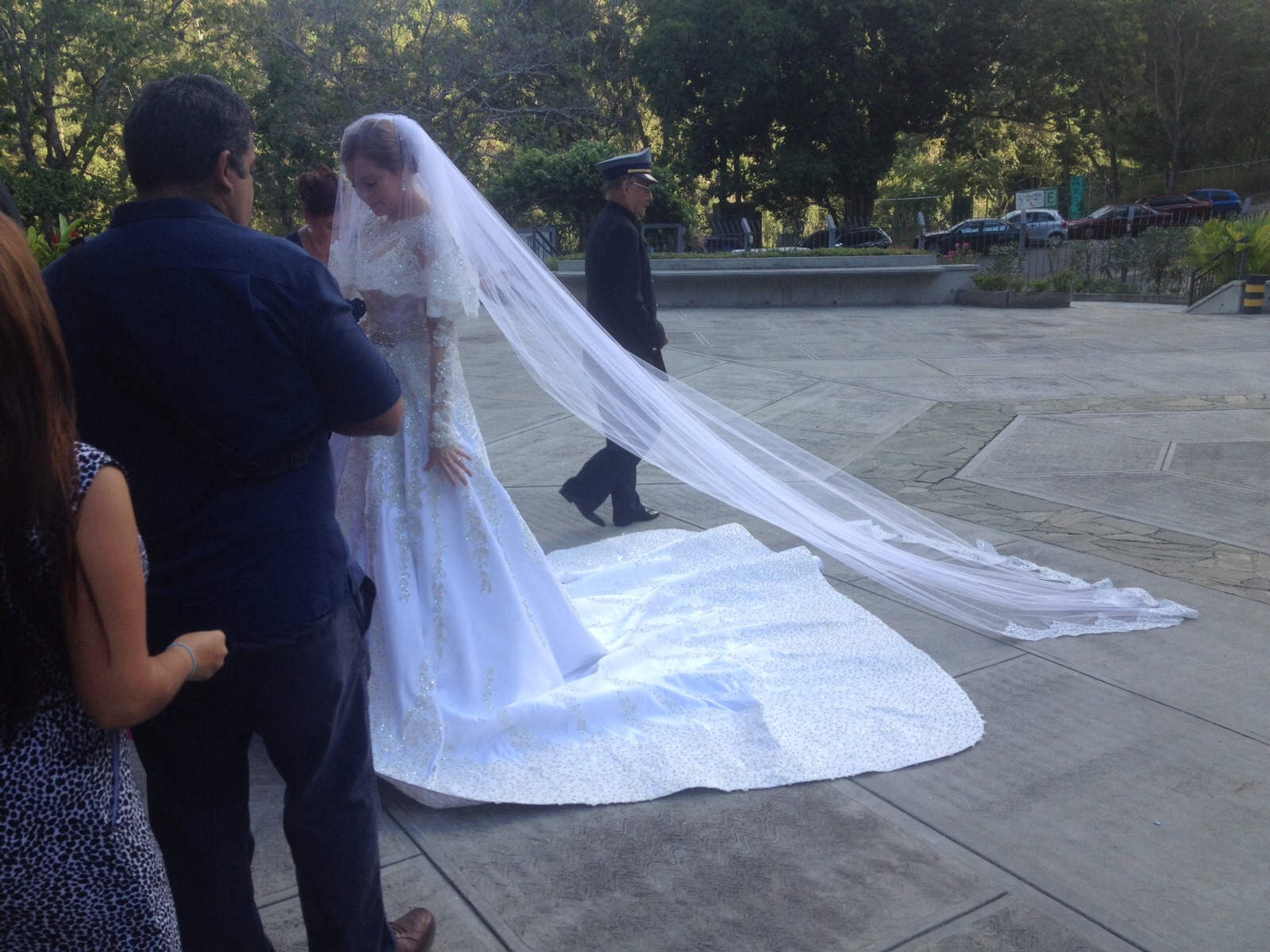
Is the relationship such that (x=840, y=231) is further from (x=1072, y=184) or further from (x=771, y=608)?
(x=771, y=608)

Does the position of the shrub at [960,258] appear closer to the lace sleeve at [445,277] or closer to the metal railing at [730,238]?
the metal railing at [730,238]

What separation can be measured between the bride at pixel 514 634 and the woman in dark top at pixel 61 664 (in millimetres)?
1529

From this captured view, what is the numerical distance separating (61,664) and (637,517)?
427 centimetres

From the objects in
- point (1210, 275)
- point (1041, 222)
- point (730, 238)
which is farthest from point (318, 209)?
point (1041, 222)

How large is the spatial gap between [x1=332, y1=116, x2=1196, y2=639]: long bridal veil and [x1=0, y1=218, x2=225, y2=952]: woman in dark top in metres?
2.29

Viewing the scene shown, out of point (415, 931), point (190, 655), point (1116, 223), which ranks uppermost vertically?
point (1116, 223)

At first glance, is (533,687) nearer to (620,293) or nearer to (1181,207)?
(620,293)

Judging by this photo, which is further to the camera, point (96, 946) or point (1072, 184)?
point (1072, 184)

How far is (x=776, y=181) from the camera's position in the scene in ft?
93.5

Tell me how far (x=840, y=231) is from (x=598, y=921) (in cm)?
2201

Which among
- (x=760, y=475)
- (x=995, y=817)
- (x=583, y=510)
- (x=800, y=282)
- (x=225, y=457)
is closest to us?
(x=225, y=457)

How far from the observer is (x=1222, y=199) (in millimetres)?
33938

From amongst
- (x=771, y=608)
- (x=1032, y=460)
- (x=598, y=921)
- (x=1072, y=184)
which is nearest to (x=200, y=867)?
(x=598, y=921)

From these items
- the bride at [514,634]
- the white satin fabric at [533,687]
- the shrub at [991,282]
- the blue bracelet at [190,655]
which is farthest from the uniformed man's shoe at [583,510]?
the shrub at [991,282]
